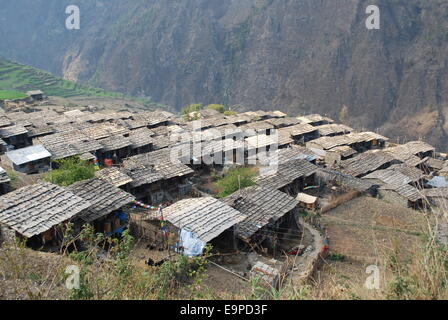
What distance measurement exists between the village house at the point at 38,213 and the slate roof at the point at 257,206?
645 cm

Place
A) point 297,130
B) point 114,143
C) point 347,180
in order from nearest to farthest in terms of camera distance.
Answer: point 347,180 < point 114,143 < point 297,130

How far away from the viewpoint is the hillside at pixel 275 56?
256 feet

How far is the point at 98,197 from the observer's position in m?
16.4

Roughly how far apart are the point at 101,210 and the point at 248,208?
640 cm

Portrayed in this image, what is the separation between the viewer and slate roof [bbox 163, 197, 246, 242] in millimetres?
14694

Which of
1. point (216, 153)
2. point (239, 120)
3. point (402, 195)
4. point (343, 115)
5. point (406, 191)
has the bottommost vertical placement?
point (343, 115)

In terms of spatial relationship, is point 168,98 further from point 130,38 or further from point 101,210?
point 101,210

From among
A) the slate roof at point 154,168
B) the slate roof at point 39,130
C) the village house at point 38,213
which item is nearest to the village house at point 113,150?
the slate roof at point 154,168

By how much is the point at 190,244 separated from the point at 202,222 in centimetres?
115

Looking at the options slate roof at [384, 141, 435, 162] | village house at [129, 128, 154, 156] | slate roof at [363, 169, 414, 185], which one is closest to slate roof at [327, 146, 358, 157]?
slate roof at [384, 141, 435, 162]

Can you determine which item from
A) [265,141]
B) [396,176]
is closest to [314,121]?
[265,141]

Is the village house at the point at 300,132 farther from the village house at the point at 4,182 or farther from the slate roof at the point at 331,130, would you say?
the village house at the point at 4,182

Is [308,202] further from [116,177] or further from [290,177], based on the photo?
[116,177]

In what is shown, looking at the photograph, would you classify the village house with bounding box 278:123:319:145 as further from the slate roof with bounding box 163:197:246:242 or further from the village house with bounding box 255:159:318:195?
the slate roof with bounding box 163:197:246:242
